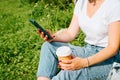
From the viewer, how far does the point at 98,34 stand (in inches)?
146

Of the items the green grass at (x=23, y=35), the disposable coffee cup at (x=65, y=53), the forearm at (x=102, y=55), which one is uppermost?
the disposable coffee cup at (x=65, y=53)

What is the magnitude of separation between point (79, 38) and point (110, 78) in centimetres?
257

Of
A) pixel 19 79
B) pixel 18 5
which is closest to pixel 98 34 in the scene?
pixel 19 79

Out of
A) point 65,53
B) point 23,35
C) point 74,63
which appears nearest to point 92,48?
point 74,63

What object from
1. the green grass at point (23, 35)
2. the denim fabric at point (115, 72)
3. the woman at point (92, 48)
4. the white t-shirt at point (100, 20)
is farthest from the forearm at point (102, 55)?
the green grass at point (23, 35)

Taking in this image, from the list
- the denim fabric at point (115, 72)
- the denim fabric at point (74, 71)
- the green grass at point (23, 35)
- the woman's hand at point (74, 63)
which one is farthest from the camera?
the green grass at point (23, 35)

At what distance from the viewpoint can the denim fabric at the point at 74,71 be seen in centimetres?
356

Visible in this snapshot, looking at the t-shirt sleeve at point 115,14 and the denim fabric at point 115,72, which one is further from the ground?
the t-shirt sleeve at point 115,14

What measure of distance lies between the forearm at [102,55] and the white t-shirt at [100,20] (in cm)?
22

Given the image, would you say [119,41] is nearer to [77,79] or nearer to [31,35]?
[77,79]

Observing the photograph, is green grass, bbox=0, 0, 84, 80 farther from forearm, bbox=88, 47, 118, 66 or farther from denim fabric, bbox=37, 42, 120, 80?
forearm, bbox=88, 47, 118, 66

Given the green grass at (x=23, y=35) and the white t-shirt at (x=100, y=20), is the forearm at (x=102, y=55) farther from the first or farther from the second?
the green grass at (x=23, y=35)

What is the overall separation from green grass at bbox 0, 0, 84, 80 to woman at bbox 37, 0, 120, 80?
51.1 inches

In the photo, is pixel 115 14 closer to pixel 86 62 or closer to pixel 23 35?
pixel 86 62
